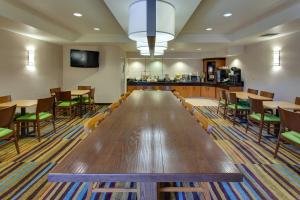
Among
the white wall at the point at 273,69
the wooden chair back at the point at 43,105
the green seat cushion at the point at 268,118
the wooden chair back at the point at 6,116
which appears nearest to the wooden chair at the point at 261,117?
the green seat cushion at the point at 268,118

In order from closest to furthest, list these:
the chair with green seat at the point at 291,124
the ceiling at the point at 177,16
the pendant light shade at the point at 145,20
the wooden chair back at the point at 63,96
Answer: the pendant light shade at the point at 145,20 < the chair with green seat at the point at 291,124 < the ceiling at the point at 177,16 < the wooden chair back at the point at 63,96

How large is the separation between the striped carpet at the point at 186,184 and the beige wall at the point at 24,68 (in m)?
2.04

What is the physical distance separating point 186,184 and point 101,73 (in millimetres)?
6767

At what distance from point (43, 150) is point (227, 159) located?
131 inches

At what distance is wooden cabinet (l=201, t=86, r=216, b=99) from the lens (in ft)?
34.3

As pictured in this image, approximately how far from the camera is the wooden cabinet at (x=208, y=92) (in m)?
10.4

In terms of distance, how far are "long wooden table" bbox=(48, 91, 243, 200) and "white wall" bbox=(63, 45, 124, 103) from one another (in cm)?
683

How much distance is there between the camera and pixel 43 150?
3.76 meters

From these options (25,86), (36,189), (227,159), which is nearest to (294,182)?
(227,159)

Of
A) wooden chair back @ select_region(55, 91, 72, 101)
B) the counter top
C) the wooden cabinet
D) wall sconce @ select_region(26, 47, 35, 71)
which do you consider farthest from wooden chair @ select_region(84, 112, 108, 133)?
the wooden cabinet

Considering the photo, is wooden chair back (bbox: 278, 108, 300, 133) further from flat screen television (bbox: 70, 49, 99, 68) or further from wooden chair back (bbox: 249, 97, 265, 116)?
flat screen television (bbox: 70, 49, 99, 68)

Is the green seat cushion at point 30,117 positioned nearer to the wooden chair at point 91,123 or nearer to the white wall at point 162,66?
the wooden chair at point 91,123

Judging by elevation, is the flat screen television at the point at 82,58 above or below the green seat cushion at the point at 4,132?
above

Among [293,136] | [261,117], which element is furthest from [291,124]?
[261,117]
